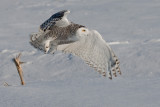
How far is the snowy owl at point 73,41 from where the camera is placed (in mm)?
3580

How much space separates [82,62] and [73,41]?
1955mm

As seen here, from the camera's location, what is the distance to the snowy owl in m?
3.58

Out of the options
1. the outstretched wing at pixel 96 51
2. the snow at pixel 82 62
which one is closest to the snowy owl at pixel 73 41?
the outstretched wing at pixel 96 51

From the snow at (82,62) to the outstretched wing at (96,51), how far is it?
161 millimetres

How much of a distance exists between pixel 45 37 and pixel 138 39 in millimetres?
3135

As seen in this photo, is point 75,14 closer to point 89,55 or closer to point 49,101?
point 89,55

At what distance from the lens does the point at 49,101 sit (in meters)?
3.07

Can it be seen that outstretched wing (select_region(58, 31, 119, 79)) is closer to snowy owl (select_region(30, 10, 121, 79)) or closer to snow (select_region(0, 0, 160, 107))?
snowy owl (select_region(30, 10, 121, 79))

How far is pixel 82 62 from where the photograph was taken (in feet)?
18.5

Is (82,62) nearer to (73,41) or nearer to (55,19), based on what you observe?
(73,41)

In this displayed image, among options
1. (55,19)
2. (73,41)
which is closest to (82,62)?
(73,41)

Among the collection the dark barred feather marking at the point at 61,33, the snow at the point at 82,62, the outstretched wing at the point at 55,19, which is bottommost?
the snow at the point at 82,62

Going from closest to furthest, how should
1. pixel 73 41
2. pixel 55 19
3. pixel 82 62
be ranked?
1. pixel 55 19
2. pixel 73 41
3. pixel 82 62

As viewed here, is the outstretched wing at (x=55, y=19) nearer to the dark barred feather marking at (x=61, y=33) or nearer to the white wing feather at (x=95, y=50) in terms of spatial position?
the dark barred feather marking at (x=61, y=33)
